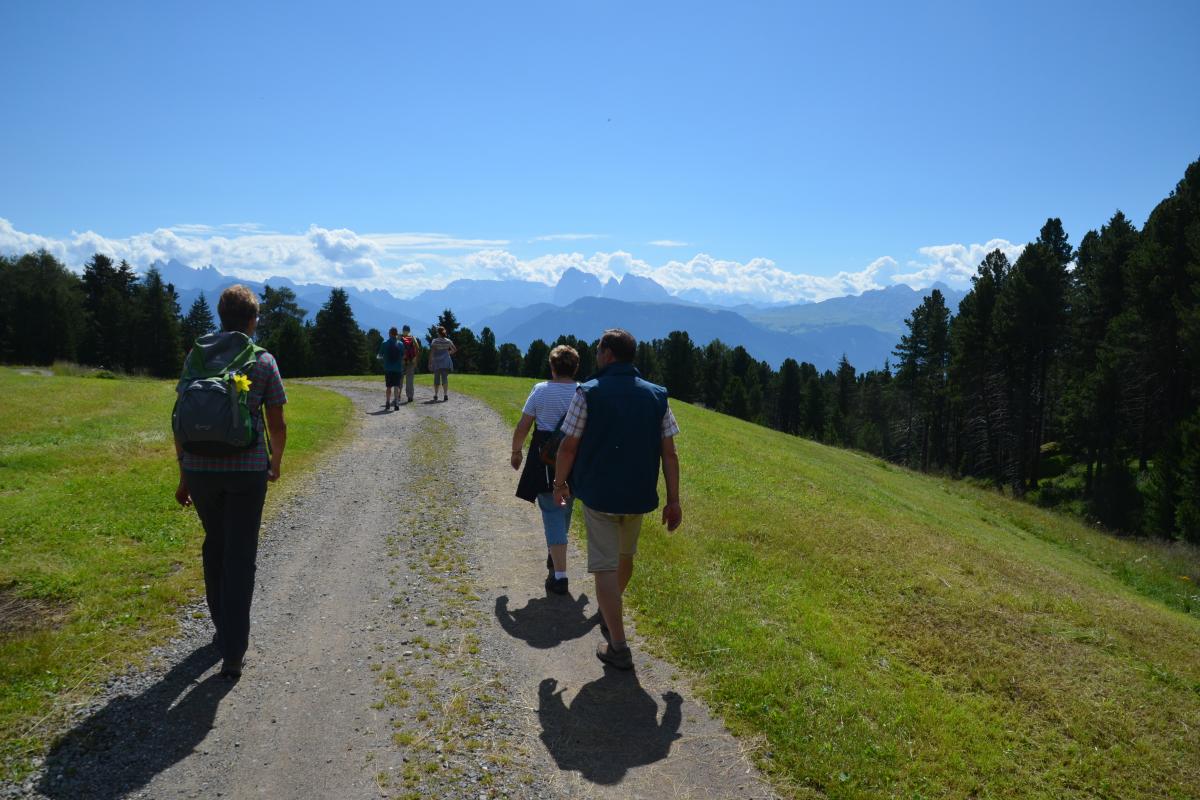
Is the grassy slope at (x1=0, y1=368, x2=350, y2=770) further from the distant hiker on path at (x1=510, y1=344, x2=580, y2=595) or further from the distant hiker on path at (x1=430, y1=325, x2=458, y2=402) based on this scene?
the distant hiker on path at (x1=430, y1=325, x2=458, y2=402)

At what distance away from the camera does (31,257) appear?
6938 centimetres

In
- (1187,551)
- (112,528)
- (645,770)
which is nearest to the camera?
(645,770)

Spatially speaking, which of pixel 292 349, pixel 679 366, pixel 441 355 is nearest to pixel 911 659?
pixel 441 355

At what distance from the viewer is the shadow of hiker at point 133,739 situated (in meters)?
4.20

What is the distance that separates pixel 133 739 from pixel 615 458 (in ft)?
13.4

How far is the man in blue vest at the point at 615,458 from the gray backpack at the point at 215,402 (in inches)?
102

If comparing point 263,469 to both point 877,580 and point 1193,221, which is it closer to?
point 877,580

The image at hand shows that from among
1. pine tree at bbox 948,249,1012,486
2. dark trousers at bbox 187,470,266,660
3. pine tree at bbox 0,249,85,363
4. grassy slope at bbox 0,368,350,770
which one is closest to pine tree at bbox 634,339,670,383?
pine tree at bbox 948,249,1012,486

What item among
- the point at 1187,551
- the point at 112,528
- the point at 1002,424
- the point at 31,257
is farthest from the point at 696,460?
the point at 31,257

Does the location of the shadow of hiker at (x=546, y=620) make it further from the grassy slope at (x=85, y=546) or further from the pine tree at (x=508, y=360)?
the pine tree at (x=508, y=360)

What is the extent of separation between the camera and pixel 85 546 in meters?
8.09

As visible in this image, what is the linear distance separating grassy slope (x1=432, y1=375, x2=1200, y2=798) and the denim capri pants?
115cm

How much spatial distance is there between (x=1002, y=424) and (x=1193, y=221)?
59.8ft

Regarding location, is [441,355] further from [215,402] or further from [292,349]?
[292,349]
